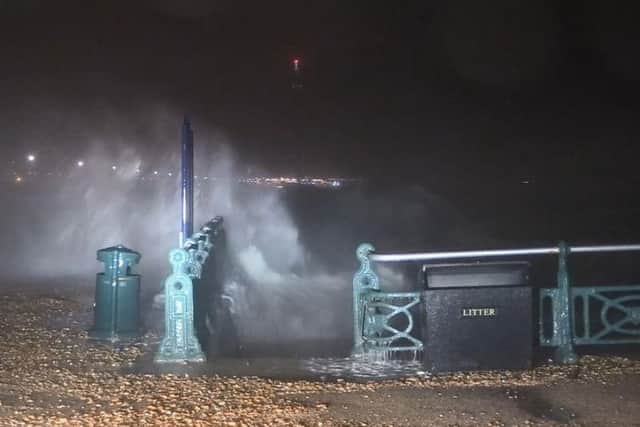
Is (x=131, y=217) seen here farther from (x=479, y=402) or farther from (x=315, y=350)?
(x=479, y=402)

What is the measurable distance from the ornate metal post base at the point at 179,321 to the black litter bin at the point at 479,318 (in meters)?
2.48

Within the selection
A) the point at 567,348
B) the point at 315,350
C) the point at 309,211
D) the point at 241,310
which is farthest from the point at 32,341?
the point at 309,211

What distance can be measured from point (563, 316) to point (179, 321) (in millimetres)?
3988

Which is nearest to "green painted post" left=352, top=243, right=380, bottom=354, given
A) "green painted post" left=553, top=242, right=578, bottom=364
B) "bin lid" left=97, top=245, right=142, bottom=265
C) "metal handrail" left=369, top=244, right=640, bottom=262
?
"metal handrail" left=369, top=244, right=640, bottom=262

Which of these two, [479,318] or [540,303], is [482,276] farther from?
[540,303]

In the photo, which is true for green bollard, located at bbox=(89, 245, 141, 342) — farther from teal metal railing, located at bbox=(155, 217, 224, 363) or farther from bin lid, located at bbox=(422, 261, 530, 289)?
bin lid, located at bbox=(422, 261, 530, 289)

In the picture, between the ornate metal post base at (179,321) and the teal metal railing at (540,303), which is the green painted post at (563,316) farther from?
the ornate metal post base at (179,321)

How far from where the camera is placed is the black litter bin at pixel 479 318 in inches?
266

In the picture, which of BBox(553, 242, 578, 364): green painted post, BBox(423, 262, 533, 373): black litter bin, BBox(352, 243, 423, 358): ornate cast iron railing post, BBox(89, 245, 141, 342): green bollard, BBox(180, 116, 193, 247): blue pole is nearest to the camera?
BBox(423, 262, 533, 373): black litter bin

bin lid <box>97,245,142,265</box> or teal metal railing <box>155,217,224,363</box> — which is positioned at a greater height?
bin lid <box>97,245,142,265</box>

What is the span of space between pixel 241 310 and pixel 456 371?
22.8ft

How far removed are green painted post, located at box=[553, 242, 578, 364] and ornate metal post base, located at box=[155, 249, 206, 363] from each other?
3.67m

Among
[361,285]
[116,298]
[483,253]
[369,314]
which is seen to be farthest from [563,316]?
[116,298]

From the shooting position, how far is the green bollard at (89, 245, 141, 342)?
9.23m
